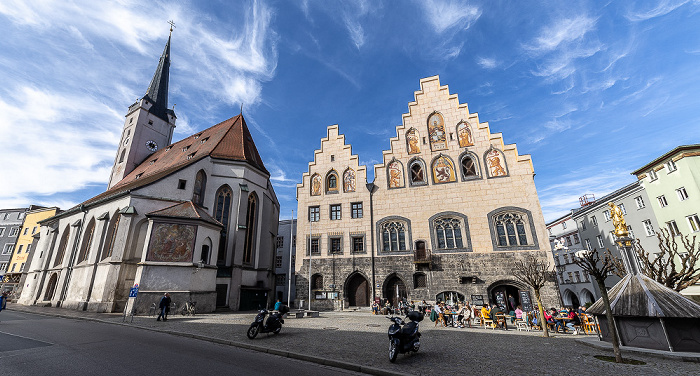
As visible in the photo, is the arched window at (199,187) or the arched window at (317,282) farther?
the arched window at (199,187)

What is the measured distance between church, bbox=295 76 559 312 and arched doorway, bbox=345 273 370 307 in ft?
0.27

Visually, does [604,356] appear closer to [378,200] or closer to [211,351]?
[211,351]

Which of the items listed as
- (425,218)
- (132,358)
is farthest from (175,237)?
(425,218)

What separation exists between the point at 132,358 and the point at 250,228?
20296 millimetres

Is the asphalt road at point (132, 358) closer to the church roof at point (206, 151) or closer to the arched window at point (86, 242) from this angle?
the arched window at point (86, 242)

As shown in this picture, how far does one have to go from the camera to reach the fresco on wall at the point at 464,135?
24594 millimetres

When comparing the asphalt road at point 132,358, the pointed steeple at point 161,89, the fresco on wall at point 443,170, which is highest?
the pointed steeple at point 161,89

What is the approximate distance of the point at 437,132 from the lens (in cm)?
2569

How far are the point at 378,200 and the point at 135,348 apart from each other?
19605 mm

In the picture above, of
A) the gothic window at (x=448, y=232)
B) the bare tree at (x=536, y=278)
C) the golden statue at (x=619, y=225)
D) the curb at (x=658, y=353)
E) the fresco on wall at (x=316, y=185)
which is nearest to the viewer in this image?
the curb at (x=658, y=353)

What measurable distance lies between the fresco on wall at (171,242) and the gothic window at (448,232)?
729 inches

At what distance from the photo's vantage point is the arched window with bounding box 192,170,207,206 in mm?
24664

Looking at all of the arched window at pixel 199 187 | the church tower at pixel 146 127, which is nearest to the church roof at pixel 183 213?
the arched window at pixel 199 187

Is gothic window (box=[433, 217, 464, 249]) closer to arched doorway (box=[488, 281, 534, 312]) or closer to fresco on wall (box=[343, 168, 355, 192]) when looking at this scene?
arched doorway (box=[488, 281, 534, 312])
